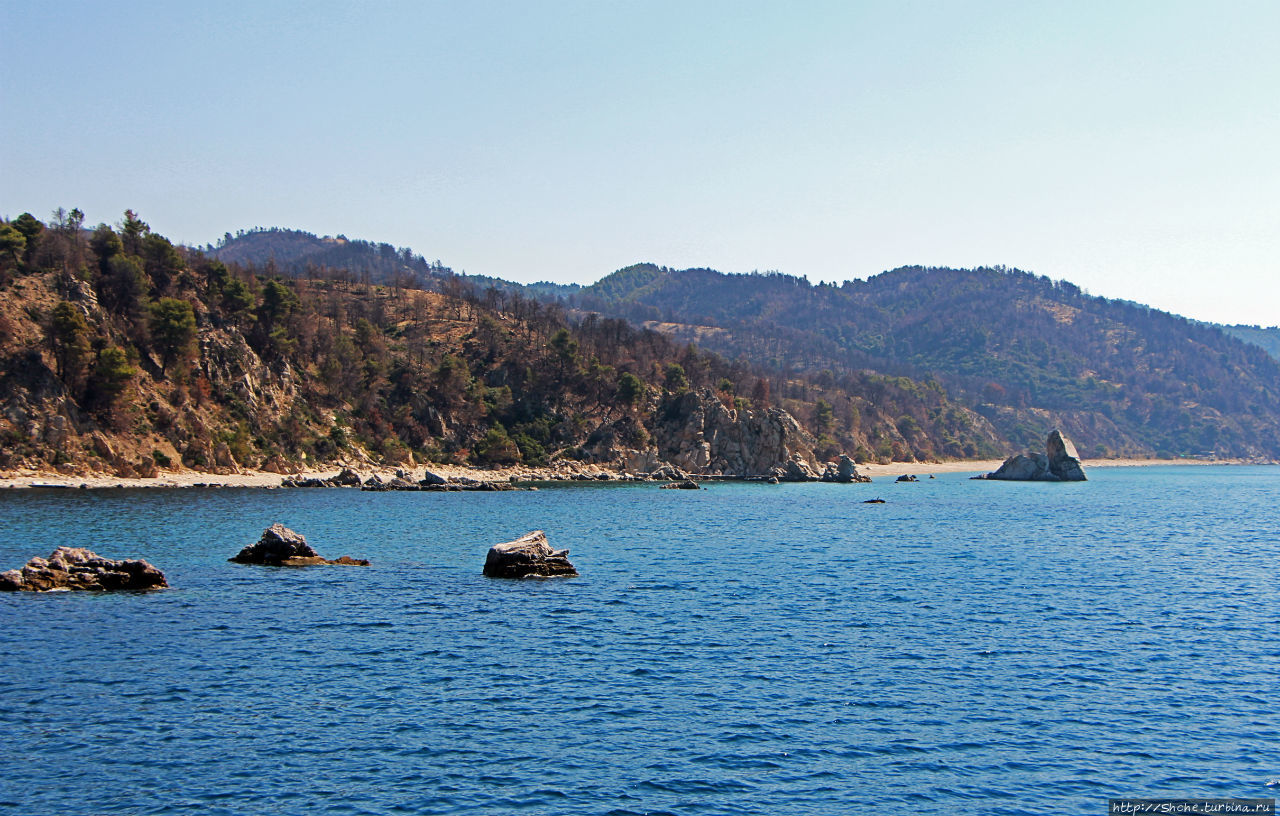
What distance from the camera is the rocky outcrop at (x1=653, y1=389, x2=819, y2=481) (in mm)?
164250

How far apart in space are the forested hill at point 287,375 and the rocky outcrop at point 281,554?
6082cm

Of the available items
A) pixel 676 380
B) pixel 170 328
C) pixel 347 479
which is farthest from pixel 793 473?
pixel 170 328

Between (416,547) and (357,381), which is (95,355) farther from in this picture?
(416,547)

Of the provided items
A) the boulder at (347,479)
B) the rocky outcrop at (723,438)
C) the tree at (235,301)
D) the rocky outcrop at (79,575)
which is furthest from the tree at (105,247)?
the rocky outcrop at (79,575)

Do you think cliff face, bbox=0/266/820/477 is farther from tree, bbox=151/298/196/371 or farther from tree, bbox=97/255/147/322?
tree, bbox=97/255/147/322

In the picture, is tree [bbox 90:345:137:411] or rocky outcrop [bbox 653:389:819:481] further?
rocky outcrop [bbox 653:389:819:481]

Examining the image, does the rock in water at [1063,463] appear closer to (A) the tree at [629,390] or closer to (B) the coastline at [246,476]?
(A) the tree at [629,390]

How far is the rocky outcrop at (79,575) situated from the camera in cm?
3953

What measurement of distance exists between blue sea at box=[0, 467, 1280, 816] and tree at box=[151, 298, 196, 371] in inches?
2599

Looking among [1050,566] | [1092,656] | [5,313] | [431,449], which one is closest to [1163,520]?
[1050,566]

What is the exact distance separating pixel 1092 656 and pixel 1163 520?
226ft

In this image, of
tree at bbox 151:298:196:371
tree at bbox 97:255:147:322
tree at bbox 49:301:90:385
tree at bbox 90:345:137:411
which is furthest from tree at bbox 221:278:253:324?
tree at bbox 49:301:90:385

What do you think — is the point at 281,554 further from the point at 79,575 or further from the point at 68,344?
the point at 68,344

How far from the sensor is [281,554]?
164ft
